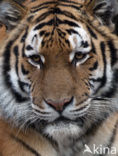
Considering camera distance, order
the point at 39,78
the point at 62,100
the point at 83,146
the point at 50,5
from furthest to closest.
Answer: the point at 83,146 < the point at 50,5 < the point at 39,78 < the point at 62,100

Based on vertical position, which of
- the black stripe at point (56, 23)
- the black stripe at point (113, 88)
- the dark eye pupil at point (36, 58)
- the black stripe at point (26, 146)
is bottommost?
the black stripe at point (26, 146)

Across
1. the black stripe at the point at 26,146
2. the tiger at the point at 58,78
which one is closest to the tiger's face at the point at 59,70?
the tiger at the point at 58,78

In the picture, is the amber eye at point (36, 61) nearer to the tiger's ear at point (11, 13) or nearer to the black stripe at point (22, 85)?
the black stripe at point (22, 85)

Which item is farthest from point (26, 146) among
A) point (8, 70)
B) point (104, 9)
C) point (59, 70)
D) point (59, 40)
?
point (104, 9)

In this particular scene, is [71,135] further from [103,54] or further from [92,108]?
[103,54]

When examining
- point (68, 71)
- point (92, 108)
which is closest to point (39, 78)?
point (68, 71)

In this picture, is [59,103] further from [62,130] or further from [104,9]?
[104,9]

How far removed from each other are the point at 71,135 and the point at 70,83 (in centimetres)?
39

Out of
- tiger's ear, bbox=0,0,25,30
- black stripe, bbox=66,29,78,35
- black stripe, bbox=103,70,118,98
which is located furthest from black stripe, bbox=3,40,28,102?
black stripe, bbox=103,70,118,98

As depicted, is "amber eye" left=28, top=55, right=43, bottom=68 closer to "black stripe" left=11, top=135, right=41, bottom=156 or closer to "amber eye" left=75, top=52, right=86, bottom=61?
"amber eye" left=75, top=52, right=86, bottom=61

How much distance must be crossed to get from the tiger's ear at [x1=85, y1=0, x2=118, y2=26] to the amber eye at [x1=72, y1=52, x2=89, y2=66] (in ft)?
0.82

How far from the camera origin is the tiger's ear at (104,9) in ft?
7.73

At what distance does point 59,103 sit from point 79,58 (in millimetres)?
295

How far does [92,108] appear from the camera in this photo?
2.37 metres
